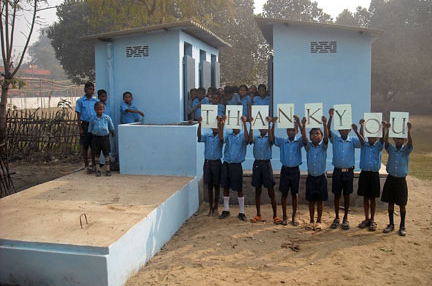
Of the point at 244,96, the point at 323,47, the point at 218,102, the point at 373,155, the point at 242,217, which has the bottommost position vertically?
the point at 242,217

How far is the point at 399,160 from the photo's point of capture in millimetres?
5328

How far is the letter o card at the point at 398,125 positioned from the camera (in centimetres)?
527

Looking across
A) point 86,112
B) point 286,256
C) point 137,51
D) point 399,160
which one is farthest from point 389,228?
point 137,51

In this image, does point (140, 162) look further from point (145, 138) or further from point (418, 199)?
point (418, 199)

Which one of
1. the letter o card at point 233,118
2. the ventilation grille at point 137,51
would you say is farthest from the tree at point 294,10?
the letter o card at point 233,118

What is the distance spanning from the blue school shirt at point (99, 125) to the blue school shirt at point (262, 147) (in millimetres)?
2759

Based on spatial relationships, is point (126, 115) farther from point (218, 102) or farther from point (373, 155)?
point (373, 155)

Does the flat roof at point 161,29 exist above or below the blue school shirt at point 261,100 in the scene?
above

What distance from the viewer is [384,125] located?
539 centimetres

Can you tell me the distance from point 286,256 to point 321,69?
388cm

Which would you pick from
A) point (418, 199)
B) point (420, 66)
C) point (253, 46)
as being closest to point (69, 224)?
point (418, 199)

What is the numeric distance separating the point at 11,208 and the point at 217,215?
2.89 metres

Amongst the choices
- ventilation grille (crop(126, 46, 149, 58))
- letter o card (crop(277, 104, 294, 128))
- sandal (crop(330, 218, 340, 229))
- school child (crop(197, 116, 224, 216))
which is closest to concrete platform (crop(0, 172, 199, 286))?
school child (crop(197, 116, 224, 216))

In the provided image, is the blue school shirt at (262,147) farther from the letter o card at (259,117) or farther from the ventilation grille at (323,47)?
the ventilation grille at (323,47)
